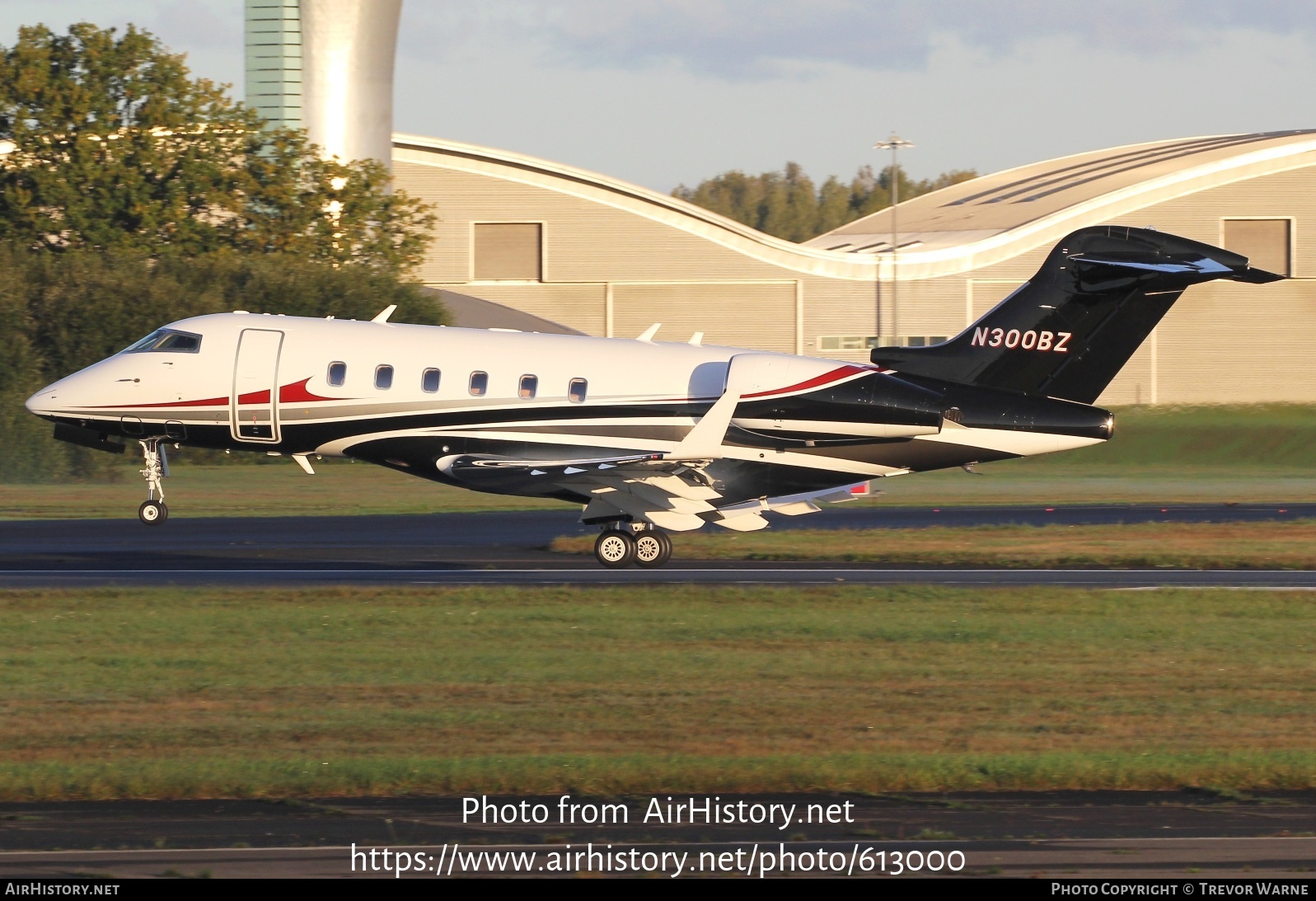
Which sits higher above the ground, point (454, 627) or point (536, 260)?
point (536, 260)

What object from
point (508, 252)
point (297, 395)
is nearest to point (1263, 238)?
point (508, 252)

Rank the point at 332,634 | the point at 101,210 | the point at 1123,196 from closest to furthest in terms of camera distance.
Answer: the point at 332,634 → the point at 101,210 → the point at 1123,196

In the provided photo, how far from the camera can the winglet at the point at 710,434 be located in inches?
917

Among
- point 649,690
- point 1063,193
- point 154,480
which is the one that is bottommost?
point 649,690

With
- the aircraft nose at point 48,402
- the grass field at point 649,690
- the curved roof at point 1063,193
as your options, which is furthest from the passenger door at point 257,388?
the curved roof at point 1063,193

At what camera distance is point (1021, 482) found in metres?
44.9

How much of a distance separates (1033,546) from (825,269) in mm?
48523

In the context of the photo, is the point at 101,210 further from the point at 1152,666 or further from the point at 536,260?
the point at 1152,666

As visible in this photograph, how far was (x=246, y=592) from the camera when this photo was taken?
20.2 metres

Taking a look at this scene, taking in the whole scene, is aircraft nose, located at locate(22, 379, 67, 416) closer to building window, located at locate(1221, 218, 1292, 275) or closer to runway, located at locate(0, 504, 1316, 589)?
runway, located at locate(0, 504, 1316, 589)

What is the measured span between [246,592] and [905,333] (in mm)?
56845

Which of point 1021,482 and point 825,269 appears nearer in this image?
point 1021,482

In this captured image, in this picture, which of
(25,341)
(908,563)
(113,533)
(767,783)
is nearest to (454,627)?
(767,783)

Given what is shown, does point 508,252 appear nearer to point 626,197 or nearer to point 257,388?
point 626,197
